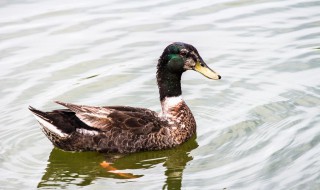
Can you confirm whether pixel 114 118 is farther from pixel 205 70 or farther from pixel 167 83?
pixel 205 70

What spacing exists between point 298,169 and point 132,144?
2.47 metres

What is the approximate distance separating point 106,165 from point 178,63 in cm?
187

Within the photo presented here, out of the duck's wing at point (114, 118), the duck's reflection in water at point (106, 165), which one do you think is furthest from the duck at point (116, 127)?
the duck's reflection in water at point (106, 165)

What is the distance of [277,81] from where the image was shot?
42.3 ft

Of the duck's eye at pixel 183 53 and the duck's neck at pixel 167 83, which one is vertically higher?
the duck's eye at pixel 183 53

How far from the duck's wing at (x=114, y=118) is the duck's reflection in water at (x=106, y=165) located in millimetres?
375

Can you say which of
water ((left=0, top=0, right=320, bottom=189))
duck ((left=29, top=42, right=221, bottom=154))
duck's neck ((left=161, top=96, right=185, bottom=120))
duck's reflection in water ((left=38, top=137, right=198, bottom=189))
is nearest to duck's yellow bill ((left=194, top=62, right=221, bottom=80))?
duck ((left=29, top=42, right=221, bottom=154))

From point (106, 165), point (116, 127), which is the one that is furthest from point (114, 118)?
point (106, 165)

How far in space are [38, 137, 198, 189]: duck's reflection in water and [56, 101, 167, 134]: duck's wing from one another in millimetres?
375

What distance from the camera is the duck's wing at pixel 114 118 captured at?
11.1 m

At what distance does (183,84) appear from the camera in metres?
13.2

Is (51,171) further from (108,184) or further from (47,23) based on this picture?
(47,23)

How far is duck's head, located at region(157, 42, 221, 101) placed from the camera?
11.5 metres

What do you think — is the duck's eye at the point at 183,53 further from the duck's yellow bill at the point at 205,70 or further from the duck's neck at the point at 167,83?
the duck's neck at the point at 167,83
